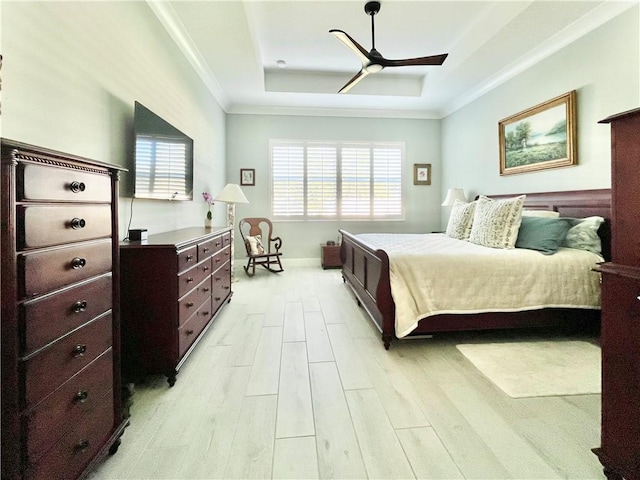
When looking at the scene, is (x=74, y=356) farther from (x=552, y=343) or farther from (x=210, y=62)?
(x=210, y=62)

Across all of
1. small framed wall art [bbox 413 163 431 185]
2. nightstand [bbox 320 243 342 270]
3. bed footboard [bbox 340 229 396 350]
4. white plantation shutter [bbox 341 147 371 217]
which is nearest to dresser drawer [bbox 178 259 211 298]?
bed footboard [bbox 340 229 396 350]

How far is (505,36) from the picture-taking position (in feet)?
10.8

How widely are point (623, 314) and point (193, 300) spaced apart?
2307 millimetres

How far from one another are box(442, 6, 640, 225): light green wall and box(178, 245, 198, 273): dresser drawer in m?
3.76

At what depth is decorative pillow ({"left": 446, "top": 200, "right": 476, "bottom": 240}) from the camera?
3.73 m

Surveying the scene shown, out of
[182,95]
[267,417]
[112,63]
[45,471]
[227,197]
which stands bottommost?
[267,417]

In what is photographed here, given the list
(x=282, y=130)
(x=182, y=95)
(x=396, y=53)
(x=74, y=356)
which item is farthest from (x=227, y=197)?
(x=74, y=356)

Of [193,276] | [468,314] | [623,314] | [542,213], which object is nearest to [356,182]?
[542,213]

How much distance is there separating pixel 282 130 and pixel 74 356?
17.2 ft

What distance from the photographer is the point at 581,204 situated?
3.06 metres

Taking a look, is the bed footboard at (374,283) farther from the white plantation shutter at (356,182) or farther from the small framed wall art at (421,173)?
the small framed wall art at (421,173)

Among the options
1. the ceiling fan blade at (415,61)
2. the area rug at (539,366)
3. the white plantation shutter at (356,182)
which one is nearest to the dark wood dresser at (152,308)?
the area rug at (539,366)

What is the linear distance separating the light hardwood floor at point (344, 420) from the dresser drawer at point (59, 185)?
1127 mm

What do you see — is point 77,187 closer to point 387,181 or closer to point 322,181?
point 322,181
